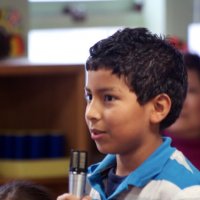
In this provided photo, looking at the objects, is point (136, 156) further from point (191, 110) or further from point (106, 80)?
point (191, 110)

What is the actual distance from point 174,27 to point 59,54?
533mm

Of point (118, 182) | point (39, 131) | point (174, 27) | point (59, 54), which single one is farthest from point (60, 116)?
point (118, 182)

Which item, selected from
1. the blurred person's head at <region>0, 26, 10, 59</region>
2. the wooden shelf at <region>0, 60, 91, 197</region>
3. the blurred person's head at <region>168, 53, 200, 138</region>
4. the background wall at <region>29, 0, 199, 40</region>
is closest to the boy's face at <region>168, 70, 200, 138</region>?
the blurred person's head at <region>168, 53, 200, 138</region>

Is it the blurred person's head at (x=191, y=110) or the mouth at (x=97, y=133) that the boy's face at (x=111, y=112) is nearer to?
the mouth at (x=97, y=133)

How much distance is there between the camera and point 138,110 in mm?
1035

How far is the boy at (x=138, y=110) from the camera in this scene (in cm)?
102

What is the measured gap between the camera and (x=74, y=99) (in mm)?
2281

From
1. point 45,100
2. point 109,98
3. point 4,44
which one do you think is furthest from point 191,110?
point 109,98

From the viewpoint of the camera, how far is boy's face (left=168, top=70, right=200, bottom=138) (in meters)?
1.97

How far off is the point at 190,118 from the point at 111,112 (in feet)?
3.35

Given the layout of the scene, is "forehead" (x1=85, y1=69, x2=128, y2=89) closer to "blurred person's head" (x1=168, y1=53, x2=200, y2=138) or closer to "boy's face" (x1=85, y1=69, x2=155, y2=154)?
"boy's face" (x1=85, y1=69, x2=155, y2=154)

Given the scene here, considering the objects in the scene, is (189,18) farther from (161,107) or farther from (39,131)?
(161,107)

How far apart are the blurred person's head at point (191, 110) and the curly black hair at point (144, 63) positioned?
2.86 ft

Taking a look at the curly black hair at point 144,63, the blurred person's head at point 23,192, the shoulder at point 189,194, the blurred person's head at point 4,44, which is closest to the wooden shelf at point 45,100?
the blurred person's head at point 4,44
